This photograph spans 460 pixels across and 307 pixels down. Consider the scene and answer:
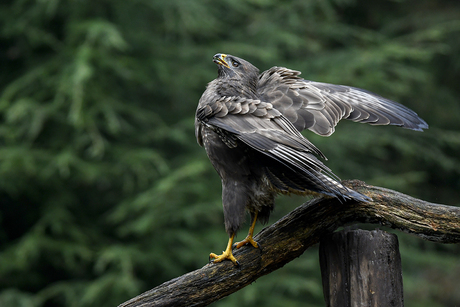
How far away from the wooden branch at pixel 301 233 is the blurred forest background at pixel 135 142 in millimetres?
4208

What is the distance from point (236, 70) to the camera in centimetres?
346

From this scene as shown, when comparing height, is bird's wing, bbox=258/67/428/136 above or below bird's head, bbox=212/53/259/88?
below

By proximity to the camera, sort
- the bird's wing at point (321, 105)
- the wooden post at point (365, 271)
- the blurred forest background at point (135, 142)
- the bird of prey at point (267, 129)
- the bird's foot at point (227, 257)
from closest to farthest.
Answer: the wooden post at point (365, 271) → the bird of prey at point (267, 129) → the bird's foot at point (227, 257) → the bird's wing at point (321, 105) → the blurred forest background at point (135, 142)

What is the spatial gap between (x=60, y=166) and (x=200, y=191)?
207 centimetres

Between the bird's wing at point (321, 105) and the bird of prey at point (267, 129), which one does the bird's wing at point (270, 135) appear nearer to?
the bird of prey at point (267, 129)

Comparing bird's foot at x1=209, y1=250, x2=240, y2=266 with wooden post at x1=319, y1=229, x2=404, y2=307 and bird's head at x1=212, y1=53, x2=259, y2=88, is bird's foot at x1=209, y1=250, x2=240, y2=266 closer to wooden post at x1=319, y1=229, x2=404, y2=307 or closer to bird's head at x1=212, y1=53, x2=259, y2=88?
wooden post at x1=319, y1=229, x2=404, y2=307

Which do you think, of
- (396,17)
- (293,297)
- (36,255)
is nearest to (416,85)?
(396,17)

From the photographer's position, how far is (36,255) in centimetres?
750

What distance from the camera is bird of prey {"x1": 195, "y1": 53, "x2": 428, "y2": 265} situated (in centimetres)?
265

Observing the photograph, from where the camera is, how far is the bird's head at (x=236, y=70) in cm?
344

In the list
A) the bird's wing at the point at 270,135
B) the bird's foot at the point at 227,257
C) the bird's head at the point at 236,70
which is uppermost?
the bird's head at the point at 236,70

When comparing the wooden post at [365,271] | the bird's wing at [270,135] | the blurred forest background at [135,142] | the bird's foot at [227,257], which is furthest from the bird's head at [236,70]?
the blurred forest background at [135,142]

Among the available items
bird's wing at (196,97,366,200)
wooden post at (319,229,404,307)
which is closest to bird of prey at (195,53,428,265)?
bird's wing at (196,97,366,200)

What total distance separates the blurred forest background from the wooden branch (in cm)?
421
